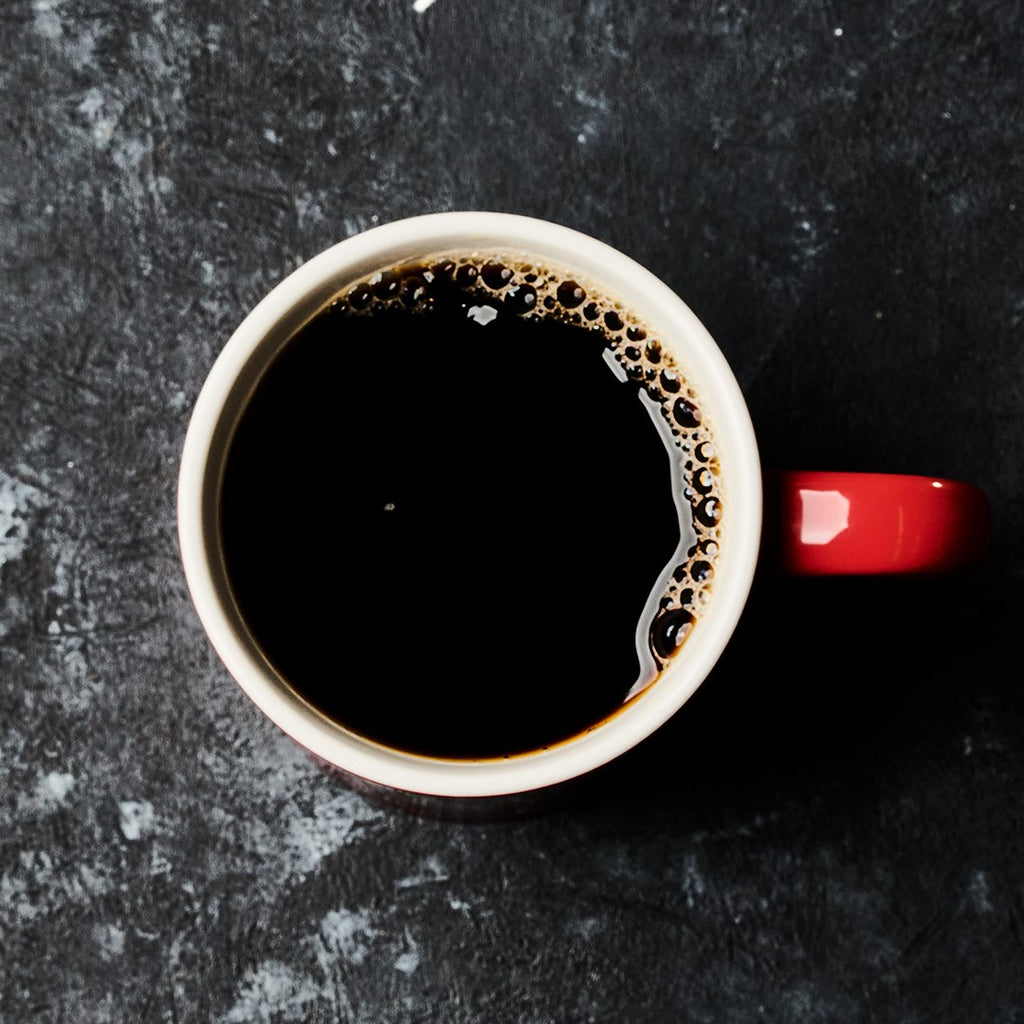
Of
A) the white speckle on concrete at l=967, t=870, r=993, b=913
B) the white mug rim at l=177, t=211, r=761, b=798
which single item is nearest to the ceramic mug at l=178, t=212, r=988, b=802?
the white mug rim at l=177, t=211, r=761, b=798

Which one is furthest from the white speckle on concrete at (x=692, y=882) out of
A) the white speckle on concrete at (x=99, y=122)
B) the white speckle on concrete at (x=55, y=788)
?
the white speckle on concrete at (x=99, y=122)

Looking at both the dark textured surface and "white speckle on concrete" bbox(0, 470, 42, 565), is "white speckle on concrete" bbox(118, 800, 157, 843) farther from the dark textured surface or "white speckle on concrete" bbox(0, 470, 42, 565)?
"white speckle on concrete" bbox(0, 470, 42, 565)

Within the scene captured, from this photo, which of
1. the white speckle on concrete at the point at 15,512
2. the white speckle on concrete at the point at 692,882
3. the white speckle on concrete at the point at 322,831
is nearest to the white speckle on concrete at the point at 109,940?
the white speckle on concrete at the point at 322,831

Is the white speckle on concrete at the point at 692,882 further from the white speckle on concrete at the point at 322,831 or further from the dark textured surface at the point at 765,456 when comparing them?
the white speckle on concrete at the point at 322,831

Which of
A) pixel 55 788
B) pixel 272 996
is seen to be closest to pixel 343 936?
pixel 272 996

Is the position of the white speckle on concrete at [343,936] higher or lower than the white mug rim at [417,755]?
lower

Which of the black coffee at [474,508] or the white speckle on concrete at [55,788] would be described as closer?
the black coffee at [474,508]

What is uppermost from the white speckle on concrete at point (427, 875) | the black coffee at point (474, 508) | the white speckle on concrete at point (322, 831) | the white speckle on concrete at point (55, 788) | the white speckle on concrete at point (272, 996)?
the black coffee at point (474, 508)
